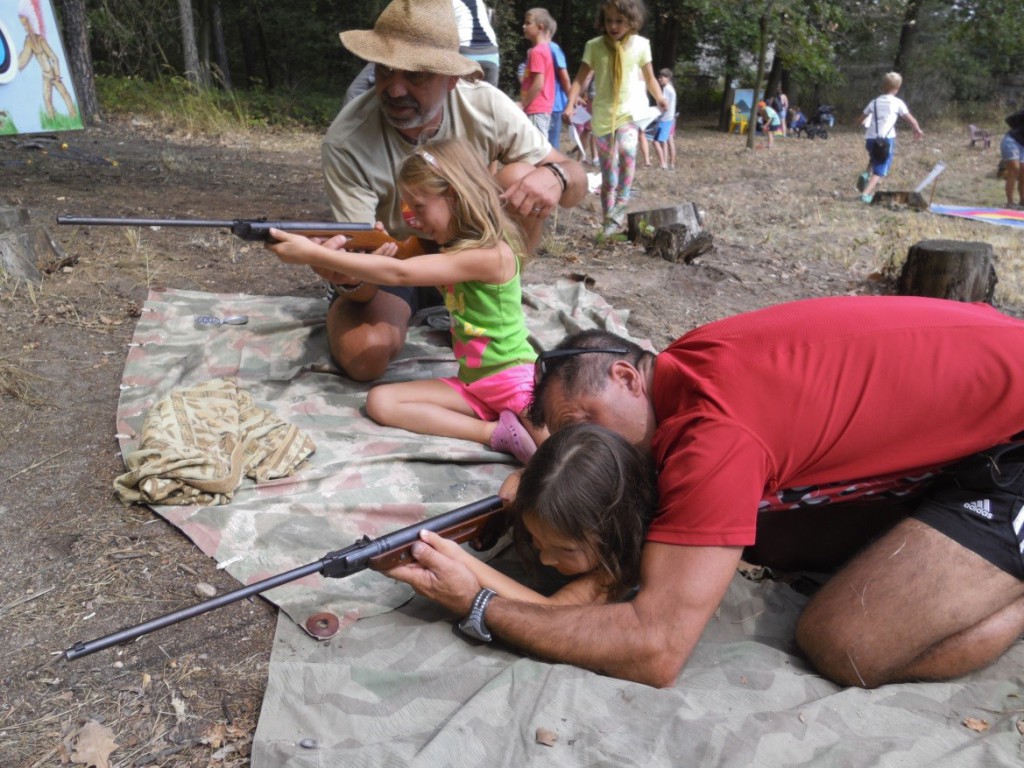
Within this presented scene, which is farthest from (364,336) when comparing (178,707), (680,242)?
(680,242)

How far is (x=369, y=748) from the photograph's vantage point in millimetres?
1898

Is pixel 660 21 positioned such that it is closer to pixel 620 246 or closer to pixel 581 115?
pixel 581 115

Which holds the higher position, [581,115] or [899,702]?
[581,115]

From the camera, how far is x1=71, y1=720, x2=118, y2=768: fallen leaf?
1.91 meters

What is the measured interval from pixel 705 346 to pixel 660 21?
25987 millimetres

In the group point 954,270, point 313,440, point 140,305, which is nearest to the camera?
point 313,440

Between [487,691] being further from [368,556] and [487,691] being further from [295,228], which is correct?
[295,228]

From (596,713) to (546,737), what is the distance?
138 millimetres

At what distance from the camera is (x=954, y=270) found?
227 inches

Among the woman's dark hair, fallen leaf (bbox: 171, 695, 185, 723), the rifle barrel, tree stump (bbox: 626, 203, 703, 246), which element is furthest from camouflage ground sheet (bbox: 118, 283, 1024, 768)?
tree stump (bbox: 626, 203, 703, 246)

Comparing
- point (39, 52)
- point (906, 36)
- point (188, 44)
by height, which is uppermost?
point (906, 36)

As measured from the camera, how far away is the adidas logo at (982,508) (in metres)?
2.16

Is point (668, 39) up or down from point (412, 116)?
up

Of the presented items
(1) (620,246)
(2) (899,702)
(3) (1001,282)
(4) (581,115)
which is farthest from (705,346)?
(4) (581,115)
